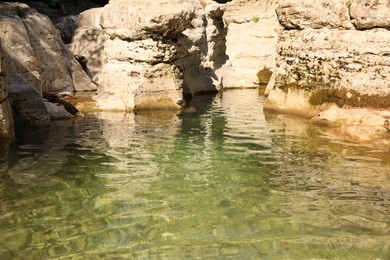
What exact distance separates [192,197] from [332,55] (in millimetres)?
7450

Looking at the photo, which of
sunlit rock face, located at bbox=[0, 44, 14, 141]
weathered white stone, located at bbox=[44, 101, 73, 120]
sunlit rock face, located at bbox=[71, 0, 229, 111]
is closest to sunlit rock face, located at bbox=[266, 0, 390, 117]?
sunlit rock face, located at bbox=[71, 0, 229, 111]

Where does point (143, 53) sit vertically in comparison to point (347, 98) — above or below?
above

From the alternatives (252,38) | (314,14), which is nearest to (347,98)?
(314,14)

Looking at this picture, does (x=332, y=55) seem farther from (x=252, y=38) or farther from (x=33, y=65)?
(x=252, y=38)

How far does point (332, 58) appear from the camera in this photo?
36.1 ft

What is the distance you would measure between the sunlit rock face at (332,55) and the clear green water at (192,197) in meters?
2.47

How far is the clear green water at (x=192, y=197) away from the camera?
385cm

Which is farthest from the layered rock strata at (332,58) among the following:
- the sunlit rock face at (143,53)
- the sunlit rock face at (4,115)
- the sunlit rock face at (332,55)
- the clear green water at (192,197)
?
the sunlit rock face at (4,115)

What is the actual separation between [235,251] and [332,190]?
2.14 meters

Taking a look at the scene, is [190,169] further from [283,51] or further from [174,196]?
[283,51]

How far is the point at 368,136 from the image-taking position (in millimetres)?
8430

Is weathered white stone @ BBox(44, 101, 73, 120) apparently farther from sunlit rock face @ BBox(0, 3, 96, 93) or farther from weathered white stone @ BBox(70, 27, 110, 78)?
weathered white stone @ BBox(70, 27, 110, 78)

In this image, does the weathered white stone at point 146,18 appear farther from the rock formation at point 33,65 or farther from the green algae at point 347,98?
the green algae at point 347,98

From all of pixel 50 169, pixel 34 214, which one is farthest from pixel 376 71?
pixel 34 214
